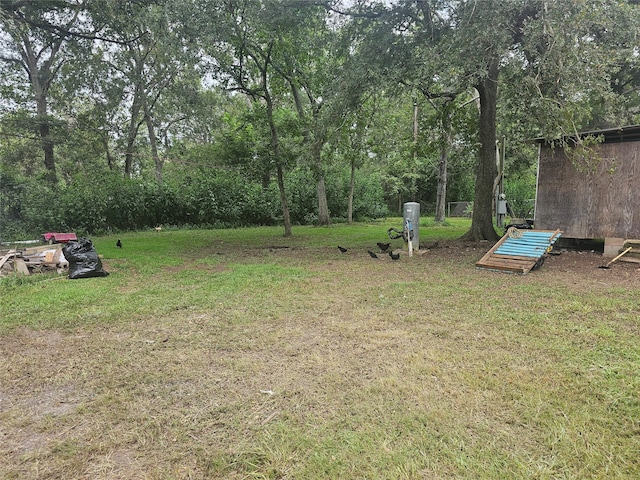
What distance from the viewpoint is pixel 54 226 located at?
12.9 meters

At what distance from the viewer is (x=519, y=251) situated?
6.20m

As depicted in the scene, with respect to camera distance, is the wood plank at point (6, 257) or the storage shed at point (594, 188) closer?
the wood plank at point (6, 257)

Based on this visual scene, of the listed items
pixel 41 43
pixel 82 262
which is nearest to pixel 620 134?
pixel 82 262

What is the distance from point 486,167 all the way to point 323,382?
25.0 ft

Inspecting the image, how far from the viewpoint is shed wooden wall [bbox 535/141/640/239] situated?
6.53 metres

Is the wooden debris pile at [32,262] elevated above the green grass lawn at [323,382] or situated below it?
above

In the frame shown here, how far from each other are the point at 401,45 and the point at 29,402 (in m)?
7.63

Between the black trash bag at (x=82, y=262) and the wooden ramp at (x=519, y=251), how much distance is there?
6331mm

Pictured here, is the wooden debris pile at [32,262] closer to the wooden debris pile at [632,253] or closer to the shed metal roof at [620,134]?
the shed metal roof at [620,134]

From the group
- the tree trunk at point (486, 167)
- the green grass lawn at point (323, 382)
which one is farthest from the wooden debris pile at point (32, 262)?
the tree trunk at point (486, 167)

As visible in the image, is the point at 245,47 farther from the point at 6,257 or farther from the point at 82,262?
the point at 6,257

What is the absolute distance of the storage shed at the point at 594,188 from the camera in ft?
21.2

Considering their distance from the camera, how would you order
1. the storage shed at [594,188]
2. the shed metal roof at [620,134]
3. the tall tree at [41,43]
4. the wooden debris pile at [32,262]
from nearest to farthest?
1. the wooden debris pile at [32,262]
2. the shed metal roof at [620,134]
3. the storage shed at [594,188]
4. the tall tree at [41,43]

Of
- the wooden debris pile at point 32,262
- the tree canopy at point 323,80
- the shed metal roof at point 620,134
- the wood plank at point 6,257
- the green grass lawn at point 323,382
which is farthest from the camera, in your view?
the shed metal roof at point 620,134
